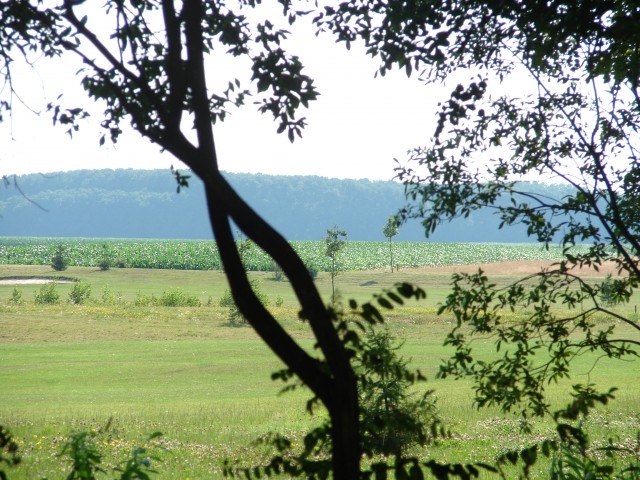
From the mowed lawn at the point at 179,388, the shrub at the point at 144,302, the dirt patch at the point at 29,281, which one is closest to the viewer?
the mowed lawn at the point at 179,388

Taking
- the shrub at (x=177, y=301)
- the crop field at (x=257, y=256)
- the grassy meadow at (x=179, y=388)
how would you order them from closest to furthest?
the grassy meadow at (x=179, y=388) → the shrub at (x=177, y=301) → the crop field at (x=257, y=256)

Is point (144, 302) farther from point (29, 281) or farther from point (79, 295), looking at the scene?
point (29, 281)

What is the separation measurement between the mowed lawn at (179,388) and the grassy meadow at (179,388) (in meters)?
0.05

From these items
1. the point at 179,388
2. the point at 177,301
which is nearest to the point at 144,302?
the point at 177,301

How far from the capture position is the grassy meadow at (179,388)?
12.1m

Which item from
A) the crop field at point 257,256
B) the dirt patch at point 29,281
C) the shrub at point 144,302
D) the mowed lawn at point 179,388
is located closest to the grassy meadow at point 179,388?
the mowed lawn at point 179,388

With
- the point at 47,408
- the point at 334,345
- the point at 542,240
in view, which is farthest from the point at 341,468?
the point at 47,408

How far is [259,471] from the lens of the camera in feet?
8.65

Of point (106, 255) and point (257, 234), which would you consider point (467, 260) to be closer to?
point (106, 255)

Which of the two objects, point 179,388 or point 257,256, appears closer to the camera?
point 179,388

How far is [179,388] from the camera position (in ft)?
75.7

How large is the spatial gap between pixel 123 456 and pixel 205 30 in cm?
886

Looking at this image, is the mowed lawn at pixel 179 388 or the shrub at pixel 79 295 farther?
the shrub at pixel 79 295

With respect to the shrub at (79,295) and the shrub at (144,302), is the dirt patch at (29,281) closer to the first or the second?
the shrub at (79,295)
